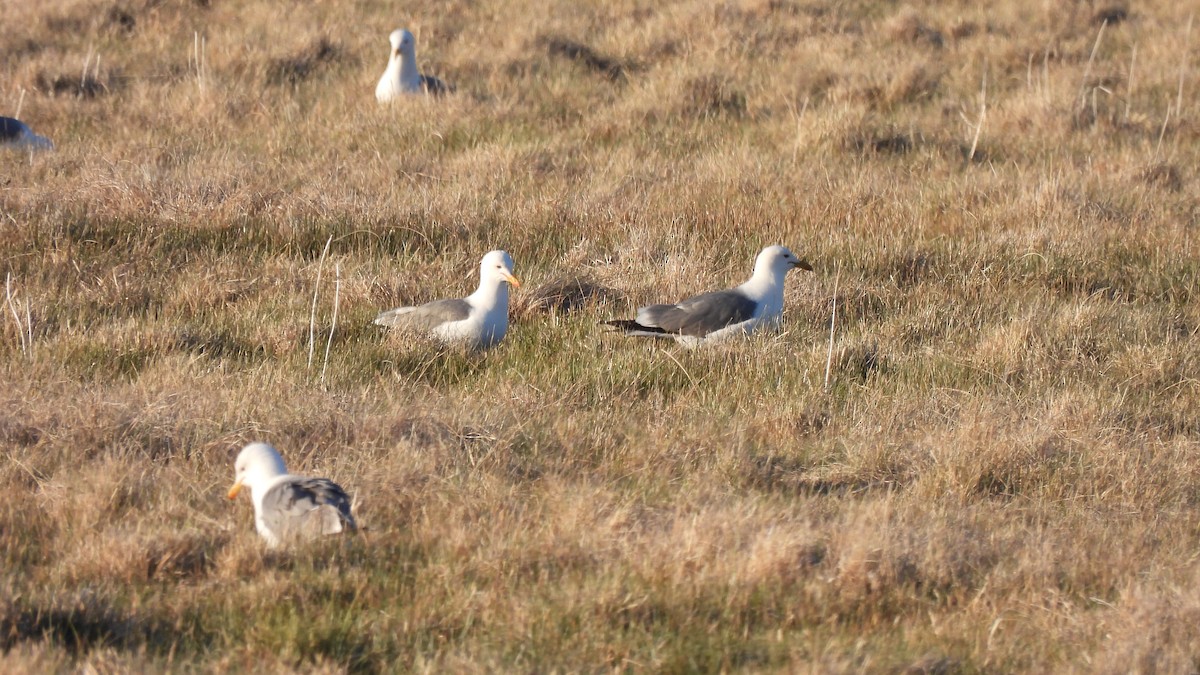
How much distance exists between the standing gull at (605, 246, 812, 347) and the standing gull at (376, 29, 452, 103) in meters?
4.51

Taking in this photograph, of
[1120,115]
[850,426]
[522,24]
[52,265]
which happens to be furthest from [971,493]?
[522,24]

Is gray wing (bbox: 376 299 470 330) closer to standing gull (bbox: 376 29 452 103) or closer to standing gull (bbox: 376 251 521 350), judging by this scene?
standing gull (bbox: 376 251 521 350)

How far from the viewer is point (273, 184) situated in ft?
25.7

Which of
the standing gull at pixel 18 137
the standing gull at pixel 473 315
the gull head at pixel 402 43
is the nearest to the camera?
the standing gull at pixel 473 315

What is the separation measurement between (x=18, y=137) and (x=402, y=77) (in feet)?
9.38

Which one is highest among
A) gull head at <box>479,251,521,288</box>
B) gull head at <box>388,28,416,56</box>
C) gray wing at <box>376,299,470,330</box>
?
gull head at <box>388,28,416,56</box>

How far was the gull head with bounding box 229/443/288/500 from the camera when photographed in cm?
391

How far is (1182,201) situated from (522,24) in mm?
5989

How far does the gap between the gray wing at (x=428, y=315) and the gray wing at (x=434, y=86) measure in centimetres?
442

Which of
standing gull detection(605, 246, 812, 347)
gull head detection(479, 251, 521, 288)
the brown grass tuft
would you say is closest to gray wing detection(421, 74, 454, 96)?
the brown grass tuft

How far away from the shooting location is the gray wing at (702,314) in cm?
592

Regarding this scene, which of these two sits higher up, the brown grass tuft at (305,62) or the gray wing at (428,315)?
the brown grass tuft at (305,62)

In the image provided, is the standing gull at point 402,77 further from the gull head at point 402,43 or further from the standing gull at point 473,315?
the standing gull at point 473,315

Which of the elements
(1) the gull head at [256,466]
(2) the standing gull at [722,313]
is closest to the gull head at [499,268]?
(2) the standing gull at [722,313]
